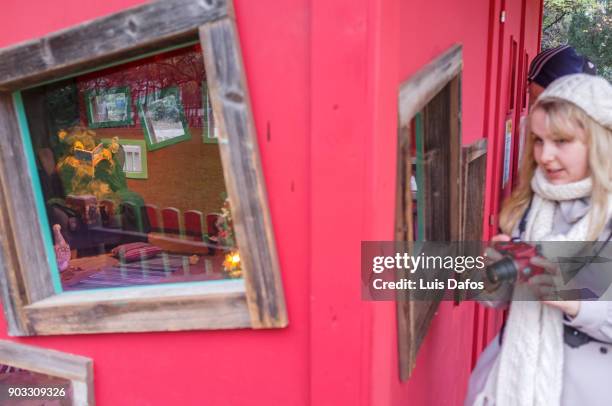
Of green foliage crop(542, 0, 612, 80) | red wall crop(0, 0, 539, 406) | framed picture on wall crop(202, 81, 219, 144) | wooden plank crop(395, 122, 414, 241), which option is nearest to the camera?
red wall crop(0, 0, 539, 406)

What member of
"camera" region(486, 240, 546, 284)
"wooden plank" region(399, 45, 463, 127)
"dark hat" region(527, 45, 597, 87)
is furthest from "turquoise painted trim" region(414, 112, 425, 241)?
"dark hat" region(527, 45, 597, 87)

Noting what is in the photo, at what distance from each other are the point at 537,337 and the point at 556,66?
2297 millimetres

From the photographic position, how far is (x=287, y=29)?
1.56m

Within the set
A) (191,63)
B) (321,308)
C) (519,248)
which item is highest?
(191,63)

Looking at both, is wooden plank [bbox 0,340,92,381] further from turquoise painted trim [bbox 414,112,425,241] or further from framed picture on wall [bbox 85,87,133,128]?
turquoise painted trim [bbox 414,112,425,241]

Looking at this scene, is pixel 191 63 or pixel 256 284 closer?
pixel 256 284

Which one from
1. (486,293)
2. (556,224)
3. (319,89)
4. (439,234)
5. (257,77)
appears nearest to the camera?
(319,89)

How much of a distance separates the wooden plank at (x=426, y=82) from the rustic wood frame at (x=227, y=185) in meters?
0.46

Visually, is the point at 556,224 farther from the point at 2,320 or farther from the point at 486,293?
the point at 2,320

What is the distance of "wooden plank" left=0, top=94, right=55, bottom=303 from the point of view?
201 cm

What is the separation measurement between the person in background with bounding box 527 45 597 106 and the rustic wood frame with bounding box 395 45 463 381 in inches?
53.0

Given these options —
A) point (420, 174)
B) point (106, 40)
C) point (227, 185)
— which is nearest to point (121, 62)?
point (106, 40)

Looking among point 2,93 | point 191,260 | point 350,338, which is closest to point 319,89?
→ point 350,338

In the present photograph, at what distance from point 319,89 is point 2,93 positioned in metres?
1.21
